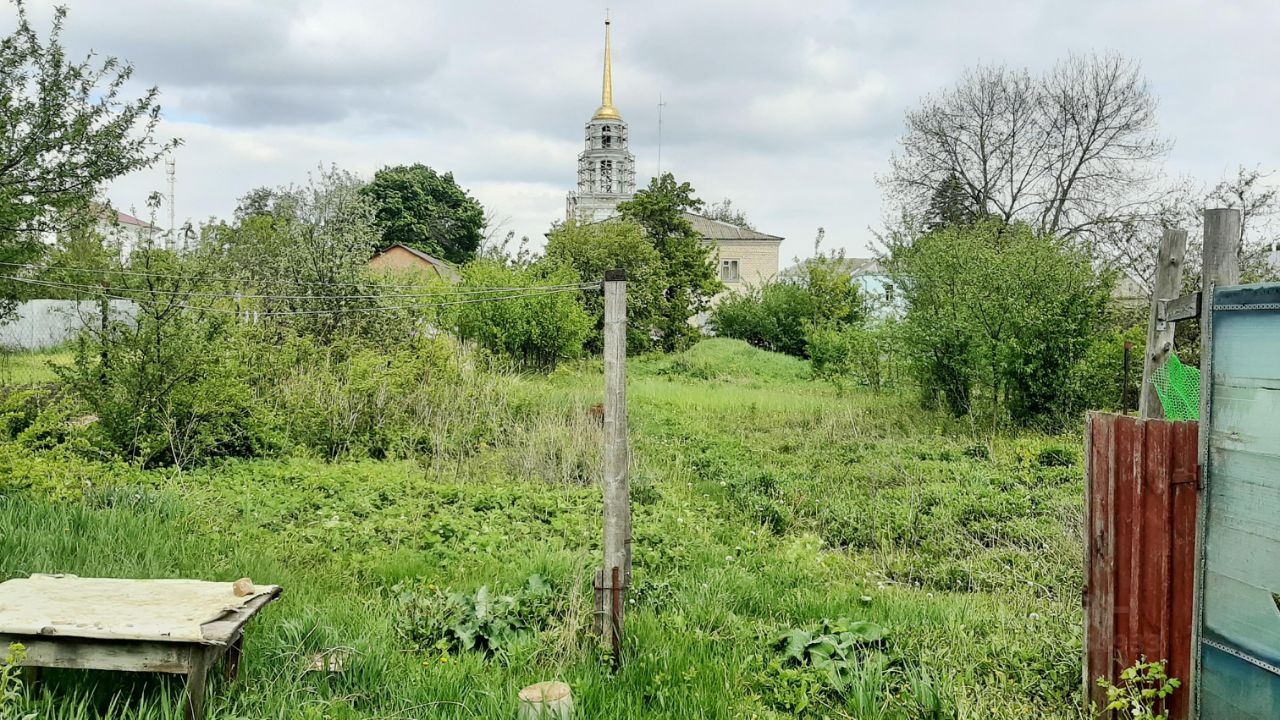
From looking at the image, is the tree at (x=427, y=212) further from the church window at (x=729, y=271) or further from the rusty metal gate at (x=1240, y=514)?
the rusty metal gate at (x=1240, y=514)

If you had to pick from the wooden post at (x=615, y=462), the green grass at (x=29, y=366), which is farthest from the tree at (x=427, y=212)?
the wooden post at (x=615, y=462)

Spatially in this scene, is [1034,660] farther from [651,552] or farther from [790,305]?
[790,305]

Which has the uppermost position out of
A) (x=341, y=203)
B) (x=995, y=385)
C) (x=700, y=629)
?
(x=341, y=203)

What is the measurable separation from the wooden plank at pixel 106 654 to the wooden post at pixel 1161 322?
4.54 metres

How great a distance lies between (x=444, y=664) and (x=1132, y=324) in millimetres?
14855

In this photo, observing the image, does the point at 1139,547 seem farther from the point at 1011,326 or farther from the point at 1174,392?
the point at 1011,326

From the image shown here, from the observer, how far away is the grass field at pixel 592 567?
383cm

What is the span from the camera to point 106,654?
129 inches

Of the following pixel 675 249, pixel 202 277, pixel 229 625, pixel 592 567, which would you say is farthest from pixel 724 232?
pixel 229 625

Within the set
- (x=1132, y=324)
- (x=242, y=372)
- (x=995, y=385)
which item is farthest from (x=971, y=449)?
(x=242, y=372)

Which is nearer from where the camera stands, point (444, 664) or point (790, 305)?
point (444, 664)

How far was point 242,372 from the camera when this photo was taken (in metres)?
10.3

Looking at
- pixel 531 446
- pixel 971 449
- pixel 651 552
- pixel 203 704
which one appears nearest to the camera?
pixel 203 704

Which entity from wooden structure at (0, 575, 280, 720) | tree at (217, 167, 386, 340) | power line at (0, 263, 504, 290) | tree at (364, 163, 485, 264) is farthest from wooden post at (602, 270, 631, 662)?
tree at (364, 163, 485, 264)
